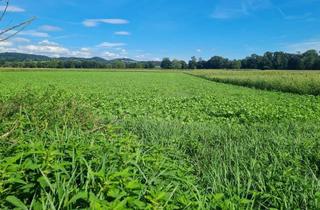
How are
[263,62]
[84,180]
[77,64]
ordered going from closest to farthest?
[84,180] < [263,62] < [77,64]

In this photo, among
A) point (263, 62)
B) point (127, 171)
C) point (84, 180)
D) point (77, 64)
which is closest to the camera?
point (127, 171)

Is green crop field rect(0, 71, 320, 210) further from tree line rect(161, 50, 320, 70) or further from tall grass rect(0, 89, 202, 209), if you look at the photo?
tree line rect(161, 50, 320, 70)

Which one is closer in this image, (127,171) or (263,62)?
(127,171)

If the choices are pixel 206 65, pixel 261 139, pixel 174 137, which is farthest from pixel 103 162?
pixel 206 65

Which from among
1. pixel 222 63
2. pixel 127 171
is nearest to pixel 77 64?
pixel 222 63

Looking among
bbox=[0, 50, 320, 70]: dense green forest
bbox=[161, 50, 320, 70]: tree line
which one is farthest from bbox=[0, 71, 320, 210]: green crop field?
bbox=[161, 50, 320, 70]: tree line

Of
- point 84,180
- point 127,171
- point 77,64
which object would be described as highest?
point 127,171

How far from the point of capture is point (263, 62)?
112750 mm

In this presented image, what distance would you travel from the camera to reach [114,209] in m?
1.99

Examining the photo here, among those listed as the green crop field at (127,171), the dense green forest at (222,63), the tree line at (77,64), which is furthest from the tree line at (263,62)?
the green crop field at (127,171)

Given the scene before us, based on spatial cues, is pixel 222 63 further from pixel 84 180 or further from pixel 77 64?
pixel 84 180

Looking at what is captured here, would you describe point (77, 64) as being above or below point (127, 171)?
below

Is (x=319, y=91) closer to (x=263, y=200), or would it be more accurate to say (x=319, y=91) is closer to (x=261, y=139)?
(x=261, y=139)

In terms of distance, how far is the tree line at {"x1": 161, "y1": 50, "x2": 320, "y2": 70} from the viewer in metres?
96.0
